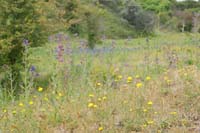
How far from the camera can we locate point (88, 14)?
17000mm

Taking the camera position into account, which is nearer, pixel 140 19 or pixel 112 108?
pixel 112 108

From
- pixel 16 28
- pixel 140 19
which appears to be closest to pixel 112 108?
pixel 16 28

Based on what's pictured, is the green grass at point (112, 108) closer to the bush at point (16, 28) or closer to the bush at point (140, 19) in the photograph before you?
the bush at point (16, 28)

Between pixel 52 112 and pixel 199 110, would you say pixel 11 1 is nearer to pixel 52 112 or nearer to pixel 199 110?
pixel 52 112

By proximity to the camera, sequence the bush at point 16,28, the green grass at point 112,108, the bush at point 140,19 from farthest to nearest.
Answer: the bush at point 140,19, the bush at point 16,28, the green grass at point 112,108

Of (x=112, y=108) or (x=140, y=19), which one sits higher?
(x=112, y=108)

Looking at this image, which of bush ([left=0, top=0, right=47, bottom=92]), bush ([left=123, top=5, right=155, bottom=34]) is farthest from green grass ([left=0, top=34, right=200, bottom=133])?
bush ([left=123, top=5, right=155, bottom=34])

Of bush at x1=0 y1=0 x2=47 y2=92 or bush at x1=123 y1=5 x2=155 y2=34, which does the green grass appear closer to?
bush at x1=0 y1=0 x2=47 y2=92

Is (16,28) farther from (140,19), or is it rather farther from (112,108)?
(140,19)

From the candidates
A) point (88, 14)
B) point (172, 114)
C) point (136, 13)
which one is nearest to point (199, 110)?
point (172, 114)

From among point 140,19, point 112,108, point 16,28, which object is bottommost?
point 140,19

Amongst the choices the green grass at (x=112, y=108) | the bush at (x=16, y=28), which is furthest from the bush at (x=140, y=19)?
the green grass at (x=112, y=108)

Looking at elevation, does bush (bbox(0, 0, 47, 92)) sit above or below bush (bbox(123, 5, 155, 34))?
above

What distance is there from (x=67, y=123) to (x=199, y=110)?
119 centimetres
